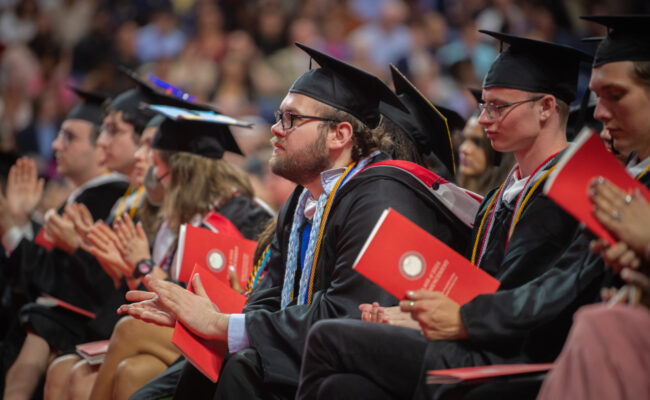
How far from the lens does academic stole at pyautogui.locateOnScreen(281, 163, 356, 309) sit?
3.13m

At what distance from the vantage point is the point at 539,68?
116 inches

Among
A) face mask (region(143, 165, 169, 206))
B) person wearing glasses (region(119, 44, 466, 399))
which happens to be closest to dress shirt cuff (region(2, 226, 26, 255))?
face mask (region(143, 165, 169, 206))

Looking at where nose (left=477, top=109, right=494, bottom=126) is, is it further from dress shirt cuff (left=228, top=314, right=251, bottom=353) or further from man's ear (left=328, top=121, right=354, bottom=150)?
dress shirt cuff (left=228, top=314, right=251, bottom=353)

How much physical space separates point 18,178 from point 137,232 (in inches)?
67.6

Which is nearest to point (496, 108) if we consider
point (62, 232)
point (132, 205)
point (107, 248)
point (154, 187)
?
point (107, 248)

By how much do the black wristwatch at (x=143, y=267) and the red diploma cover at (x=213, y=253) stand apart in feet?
1.03

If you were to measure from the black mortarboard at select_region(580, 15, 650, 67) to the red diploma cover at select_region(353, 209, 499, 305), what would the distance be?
865 millimetres

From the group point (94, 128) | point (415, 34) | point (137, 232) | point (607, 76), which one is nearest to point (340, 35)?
point (415, 34)

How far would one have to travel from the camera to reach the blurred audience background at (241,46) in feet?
27.0

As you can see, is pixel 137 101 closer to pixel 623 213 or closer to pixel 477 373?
pixel 477 373

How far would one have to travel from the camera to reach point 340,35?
9.80m

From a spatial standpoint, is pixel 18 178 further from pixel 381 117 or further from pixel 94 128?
pixel 381 117

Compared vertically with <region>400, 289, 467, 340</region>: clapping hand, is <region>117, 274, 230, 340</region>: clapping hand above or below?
below

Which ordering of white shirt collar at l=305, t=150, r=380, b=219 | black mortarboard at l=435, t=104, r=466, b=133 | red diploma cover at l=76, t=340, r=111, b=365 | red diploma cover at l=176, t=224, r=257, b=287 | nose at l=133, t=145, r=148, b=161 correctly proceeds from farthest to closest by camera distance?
nose at l=133, t=145, r=148, b=161 < black mortarboard at l=435, t=104, r=466, b=133 < red diploma cover at l=76, t=340, r=111, b=365 < red diploma cover at l=176, t=224, r=257, b=287 < white shirt collar at l=305, t=150, r=380, b=219
